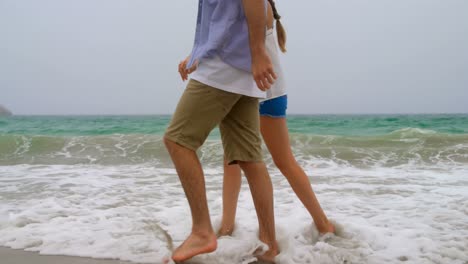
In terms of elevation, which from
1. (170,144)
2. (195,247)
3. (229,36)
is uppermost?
(229,36)

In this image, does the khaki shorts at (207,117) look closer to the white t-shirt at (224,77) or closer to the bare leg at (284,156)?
the white t-shirt at (224,77)

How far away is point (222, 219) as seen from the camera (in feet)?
7.32

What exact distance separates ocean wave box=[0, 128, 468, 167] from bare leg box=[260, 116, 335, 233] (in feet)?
13.7

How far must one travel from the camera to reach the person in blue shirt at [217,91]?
5.02ft

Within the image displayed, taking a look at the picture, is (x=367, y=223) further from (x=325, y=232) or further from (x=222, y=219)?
(x=222, y=219)

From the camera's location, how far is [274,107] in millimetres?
1978

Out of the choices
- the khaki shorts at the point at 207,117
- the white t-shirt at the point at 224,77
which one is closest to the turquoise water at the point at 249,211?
the khaki shorts at the point at 207,117

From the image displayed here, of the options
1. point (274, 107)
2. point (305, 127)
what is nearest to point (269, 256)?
point (274, 107)

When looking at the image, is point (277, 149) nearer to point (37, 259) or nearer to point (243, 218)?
point (243, 218)

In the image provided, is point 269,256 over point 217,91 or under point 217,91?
under

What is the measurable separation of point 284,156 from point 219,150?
17.6ft

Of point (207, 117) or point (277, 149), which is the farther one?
point (277, 149)

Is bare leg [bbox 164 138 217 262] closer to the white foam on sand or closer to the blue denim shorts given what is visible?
the white foam on sand

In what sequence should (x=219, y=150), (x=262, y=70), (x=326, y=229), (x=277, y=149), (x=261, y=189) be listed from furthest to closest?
(x=219, y=150), (x=326, y=229), (x=277, y=149), (x=261, y=189), (x=262, y=70)
